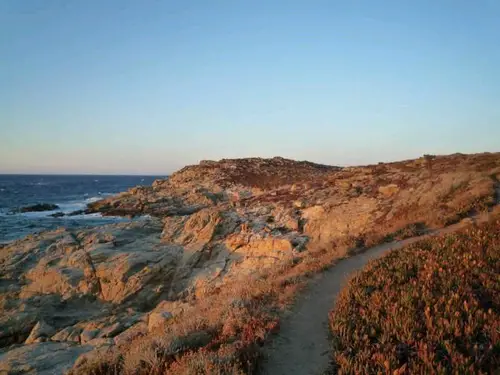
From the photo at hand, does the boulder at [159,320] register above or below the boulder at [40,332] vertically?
above

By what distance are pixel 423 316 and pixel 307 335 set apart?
2112mm

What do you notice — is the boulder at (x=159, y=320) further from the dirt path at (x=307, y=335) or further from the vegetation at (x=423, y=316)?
the vegetation at (x=423, y=316)

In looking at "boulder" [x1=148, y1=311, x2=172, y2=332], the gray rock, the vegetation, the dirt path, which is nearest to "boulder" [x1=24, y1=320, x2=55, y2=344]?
the gray rock

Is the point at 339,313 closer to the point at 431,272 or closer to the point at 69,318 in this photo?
the point at 431,272

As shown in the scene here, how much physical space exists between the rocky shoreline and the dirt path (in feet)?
14.0

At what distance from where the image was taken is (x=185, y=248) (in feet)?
67.1

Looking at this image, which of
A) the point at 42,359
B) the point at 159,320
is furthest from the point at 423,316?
the point at 42,359

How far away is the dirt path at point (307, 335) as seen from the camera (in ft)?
18.5

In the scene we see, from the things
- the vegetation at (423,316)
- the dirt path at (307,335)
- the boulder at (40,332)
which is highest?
the vegetation at (423,316)

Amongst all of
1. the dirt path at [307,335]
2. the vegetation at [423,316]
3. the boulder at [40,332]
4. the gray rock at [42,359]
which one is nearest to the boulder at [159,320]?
the gray rock at [42,359]

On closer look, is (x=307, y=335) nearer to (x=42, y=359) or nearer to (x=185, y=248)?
(x=42, y=359)

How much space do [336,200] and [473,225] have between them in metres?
9.62

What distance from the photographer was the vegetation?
501 centimetres

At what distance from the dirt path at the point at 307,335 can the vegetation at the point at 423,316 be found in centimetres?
37
